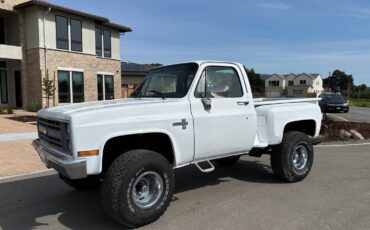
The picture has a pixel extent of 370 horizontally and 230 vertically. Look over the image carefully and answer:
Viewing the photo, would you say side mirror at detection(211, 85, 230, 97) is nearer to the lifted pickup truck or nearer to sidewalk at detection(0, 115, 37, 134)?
the lifted pickup truck

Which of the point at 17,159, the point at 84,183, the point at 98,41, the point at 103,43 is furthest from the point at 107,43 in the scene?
the point at 84,183

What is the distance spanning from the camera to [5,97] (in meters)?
23.8

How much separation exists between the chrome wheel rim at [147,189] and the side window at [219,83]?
1.35m

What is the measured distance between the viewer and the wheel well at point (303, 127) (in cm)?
703

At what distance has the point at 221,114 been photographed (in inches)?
217

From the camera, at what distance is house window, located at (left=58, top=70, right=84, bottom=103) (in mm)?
23844

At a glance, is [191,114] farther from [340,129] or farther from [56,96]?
[56,96]

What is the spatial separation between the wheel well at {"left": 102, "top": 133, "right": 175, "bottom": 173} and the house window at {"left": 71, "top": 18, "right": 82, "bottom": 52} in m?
21.3

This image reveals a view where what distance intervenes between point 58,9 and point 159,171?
69.5 feet

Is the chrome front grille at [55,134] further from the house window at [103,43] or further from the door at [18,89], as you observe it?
the house window at [103,43]

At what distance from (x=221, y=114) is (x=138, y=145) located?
1344 mm

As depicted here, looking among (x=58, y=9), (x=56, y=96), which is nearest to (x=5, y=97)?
(x=56, y=96)

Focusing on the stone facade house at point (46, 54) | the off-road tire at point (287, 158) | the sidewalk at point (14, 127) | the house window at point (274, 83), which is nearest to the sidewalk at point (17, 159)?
the sidewalk at point (14, 127)

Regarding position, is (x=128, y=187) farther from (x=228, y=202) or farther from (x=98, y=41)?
(x=98, y=41)
